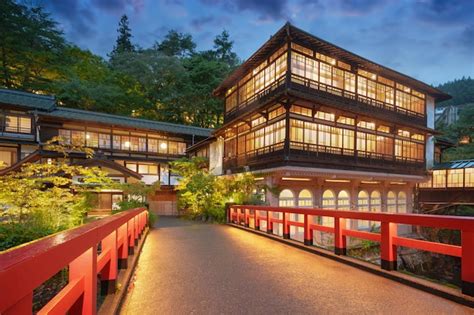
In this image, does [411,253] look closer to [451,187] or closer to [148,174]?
[451,187]

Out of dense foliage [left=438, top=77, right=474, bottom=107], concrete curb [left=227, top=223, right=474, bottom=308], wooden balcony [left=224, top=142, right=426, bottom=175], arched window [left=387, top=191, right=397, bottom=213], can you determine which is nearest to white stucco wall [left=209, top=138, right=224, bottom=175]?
wooden balcony [left=224, top=142, right=426, bottom=175]

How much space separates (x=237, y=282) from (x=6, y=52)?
3648 centimetres

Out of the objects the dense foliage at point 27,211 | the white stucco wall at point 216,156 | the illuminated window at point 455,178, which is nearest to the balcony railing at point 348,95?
the illuminated window at point 455,178

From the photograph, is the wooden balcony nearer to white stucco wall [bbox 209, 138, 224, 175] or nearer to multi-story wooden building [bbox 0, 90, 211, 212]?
white stucco wall [bbox 209, 138, 224, 175]

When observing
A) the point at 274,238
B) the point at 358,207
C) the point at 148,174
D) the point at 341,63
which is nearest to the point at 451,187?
the point at 358,207

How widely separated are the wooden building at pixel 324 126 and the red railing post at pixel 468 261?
1087 centimetres

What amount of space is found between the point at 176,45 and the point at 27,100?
28665mm

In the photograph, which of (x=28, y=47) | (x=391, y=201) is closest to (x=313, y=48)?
(x=391, y=201)

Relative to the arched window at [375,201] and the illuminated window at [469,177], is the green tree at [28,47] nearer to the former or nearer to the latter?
the arched window at [375,201]

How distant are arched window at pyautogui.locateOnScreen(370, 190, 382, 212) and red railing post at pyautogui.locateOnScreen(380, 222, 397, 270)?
54.2 feet

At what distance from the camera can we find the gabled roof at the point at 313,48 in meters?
15.6

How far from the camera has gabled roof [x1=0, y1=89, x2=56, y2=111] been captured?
22.3m

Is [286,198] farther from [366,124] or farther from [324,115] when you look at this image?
[366,124]

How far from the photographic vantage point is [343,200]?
18859 mm
